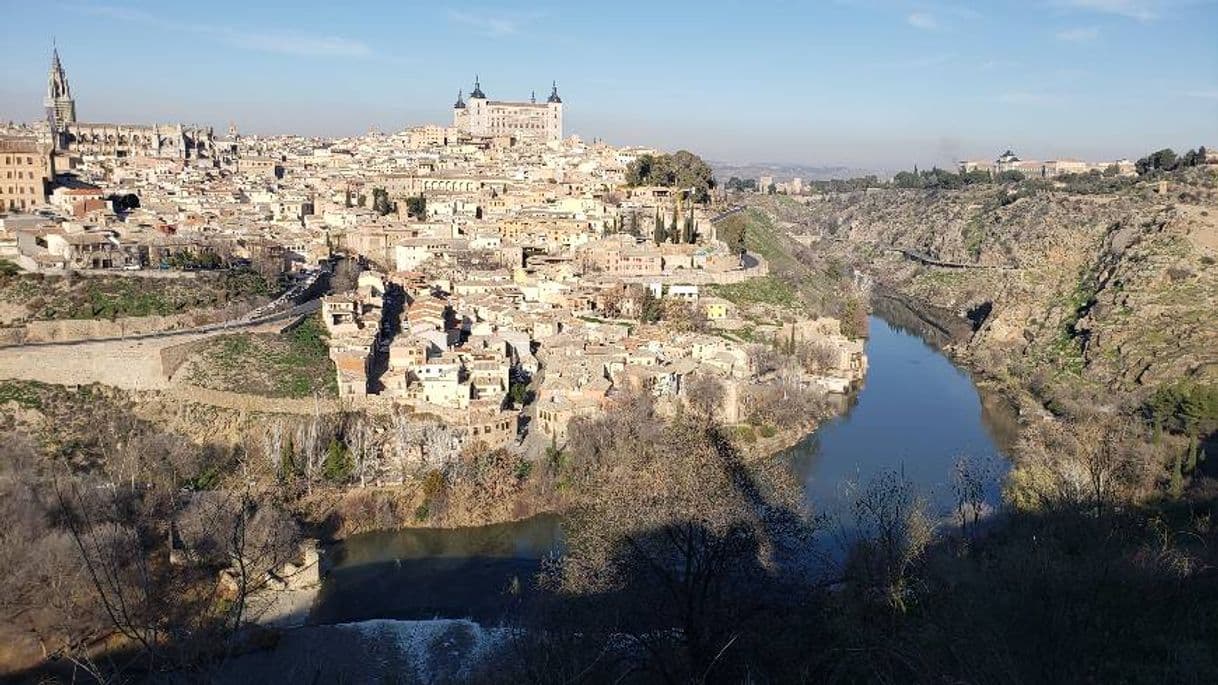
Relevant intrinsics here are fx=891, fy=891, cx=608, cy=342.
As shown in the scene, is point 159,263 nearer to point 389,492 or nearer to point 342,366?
point 342,366

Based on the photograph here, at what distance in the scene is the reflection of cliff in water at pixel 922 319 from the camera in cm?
3119

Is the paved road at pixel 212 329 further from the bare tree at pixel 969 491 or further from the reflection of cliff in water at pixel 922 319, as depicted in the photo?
the reflection of cliff in water at pixel 922 319

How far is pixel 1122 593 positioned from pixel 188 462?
43.7 feet

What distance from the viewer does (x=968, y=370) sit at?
2644cm

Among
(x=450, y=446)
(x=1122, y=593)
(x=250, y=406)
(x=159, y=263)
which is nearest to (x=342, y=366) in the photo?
(x=250, y=406)

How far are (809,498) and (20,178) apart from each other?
24.9 metres

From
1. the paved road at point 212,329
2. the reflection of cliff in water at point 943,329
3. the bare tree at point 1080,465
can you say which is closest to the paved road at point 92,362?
the paved road at point 212,329

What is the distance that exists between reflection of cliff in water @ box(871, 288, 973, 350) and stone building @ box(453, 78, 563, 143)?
23.9 m

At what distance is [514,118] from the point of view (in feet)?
177

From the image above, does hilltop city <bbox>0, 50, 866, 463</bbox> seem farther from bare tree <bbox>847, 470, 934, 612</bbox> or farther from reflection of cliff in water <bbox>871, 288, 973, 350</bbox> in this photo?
reflection of cliff in water <bbox>871, 288, 973, 350</bbox>

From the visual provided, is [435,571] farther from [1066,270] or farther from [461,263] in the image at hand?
[1066,270]

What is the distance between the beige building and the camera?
26234mm

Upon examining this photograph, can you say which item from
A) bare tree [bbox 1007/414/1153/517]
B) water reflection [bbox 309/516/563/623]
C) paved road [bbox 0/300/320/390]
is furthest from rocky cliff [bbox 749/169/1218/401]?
paved road [bbox 0/300/320/390]

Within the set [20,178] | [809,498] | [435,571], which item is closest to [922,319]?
[809,498]
